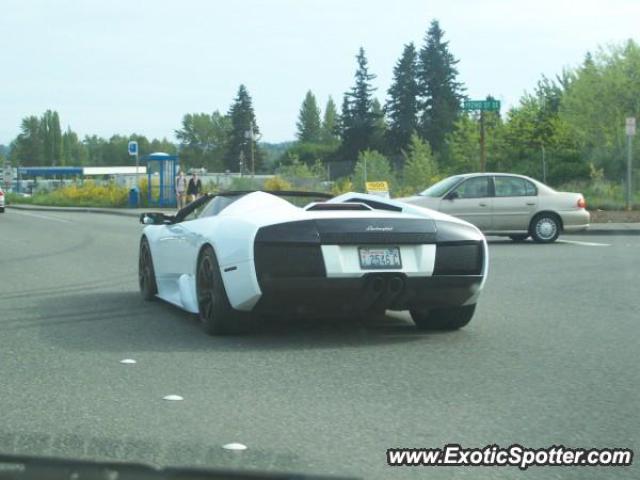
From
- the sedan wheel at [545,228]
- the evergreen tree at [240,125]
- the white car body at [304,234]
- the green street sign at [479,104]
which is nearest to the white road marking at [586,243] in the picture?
the sedan wheel at [545,228]

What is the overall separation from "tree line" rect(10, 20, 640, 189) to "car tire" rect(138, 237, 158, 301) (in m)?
15.9

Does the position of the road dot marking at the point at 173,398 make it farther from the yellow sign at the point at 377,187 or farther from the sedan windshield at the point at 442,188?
the yellow sign at the point at 377,187

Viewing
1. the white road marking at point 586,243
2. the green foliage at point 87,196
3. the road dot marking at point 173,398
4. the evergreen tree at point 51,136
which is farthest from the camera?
the evergreen tree at point 51,136

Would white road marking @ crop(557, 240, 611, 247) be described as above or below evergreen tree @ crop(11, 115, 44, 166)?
below

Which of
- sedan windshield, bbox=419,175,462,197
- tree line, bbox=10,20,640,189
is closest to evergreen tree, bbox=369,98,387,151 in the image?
tree line, bbox=10,20,640,189

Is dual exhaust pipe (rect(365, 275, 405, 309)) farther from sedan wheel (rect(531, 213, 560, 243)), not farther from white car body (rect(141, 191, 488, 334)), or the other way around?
sedan wheel (rect(531, 213, 560, 243))

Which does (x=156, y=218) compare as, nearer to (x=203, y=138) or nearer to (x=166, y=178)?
(x=166, y=178)

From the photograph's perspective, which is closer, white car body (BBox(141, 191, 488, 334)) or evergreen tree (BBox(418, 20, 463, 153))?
white car body (BBox(141, 191, 488, 334))

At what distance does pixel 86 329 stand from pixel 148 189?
38.1m

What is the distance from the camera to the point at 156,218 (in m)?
9.91

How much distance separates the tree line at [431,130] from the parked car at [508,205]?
5415 millimetres

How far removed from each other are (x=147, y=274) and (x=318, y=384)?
453 centimetres

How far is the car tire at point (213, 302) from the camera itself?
755 cm

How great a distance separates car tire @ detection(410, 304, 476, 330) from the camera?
8.11 m
